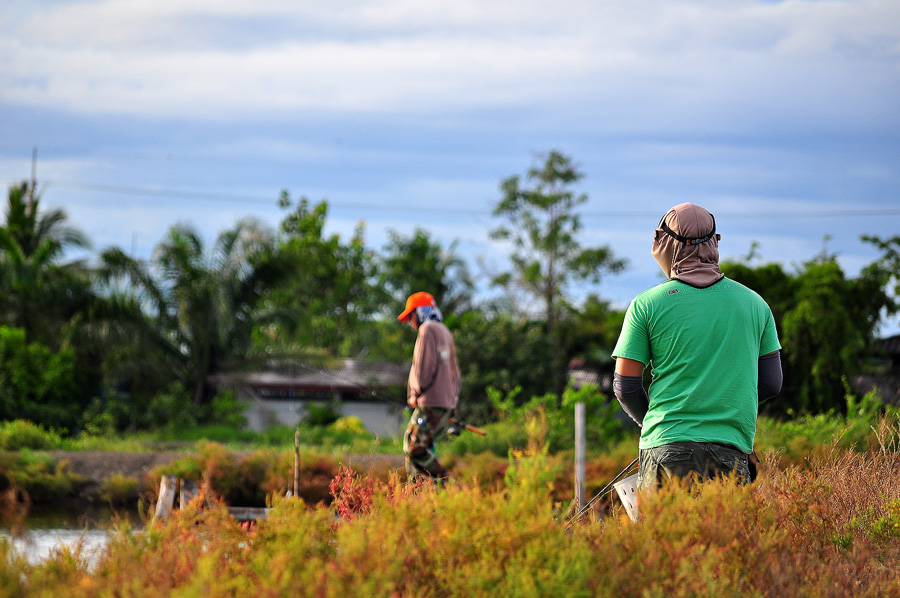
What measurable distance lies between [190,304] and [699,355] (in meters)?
19.2

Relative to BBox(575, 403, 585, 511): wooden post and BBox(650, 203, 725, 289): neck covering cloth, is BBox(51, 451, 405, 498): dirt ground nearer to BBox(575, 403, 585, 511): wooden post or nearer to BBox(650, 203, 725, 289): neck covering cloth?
BBox(575, 403, 585, 511): wooden post

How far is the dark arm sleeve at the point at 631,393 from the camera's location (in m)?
3.54

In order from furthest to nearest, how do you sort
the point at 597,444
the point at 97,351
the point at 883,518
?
1. the point at 97,351
2. the point at 597,444
3. the point at 883,518

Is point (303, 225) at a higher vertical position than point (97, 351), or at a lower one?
higher

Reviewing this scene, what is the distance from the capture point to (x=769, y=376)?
12.1 ft

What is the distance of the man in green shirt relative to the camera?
3.52 metres

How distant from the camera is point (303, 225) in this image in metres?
39.3

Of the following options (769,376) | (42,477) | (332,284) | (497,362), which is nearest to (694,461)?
(769,376)

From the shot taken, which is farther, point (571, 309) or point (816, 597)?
point (571, 309)

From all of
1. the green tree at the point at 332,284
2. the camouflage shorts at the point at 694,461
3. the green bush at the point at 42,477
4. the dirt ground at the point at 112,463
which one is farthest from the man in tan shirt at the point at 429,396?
the green tree at the point at 332,284

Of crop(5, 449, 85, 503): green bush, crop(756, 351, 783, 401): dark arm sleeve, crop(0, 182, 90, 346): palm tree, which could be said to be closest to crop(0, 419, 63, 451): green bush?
crop(5, 449, 85, 503): green bush

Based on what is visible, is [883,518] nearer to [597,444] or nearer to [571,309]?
[597,444]

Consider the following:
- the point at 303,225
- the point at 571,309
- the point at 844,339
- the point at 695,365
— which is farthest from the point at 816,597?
the point at 303,225

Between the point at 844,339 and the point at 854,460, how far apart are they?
13996 mm
